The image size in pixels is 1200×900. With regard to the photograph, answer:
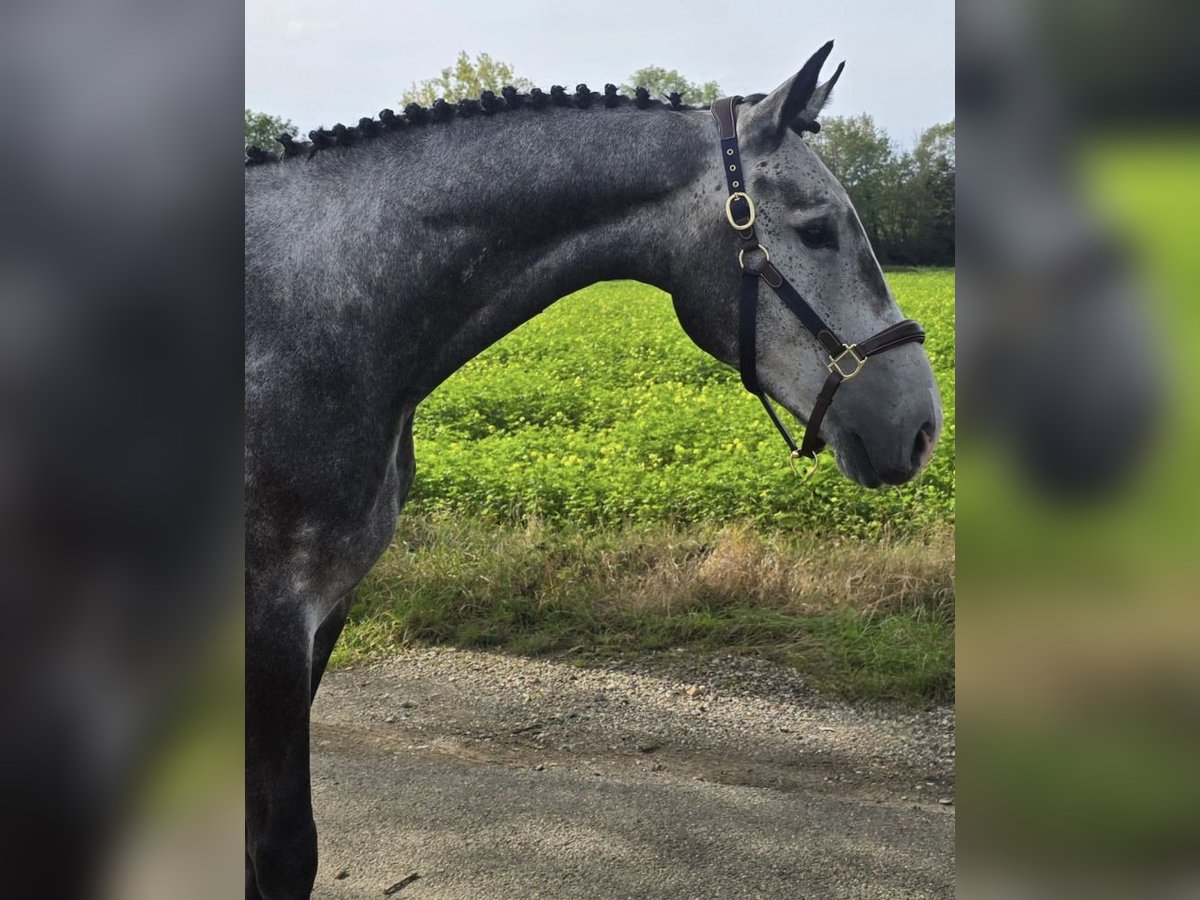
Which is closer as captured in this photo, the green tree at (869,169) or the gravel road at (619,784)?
the gravel road at (619,784)

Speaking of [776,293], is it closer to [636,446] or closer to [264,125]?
[636,446]

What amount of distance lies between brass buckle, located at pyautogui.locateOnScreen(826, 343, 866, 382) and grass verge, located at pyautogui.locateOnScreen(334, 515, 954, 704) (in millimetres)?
2482

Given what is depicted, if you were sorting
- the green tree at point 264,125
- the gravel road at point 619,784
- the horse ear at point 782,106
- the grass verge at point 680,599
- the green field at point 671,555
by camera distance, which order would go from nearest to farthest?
the horse ear at point 782,106
the gravel road at point 619,784
the grass verge at point 680,599
the green field at point 671,555
the green tree at point 264,125

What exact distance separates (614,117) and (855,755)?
8.41ft

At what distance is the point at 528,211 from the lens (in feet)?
7.09

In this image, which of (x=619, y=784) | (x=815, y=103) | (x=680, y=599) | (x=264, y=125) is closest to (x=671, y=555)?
(x=680, y=599)

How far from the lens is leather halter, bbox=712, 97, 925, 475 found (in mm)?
2072

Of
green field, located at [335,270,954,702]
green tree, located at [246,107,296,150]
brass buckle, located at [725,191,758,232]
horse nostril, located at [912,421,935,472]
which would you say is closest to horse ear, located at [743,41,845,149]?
brass buckle, located at [725,191,758,232]

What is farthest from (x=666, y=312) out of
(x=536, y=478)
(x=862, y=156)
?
(x=536, y=478)

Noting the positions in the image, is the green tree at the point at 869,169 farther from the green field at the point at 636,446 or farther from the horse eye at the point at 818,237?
the horse eye at the point at 818,237

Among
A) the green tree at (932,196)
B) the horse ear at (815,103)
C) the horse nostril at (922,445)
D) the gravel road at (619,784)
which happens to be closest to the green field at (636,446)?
the green tree at (932,196)

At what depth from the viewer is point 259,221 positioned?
2182 mm

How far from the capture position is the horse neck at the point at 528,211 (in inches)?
84.9
